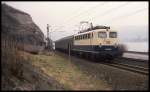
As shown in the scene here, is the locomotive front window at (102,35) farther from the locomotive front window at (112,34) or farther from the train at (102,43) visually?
the locomotive front window at (112,34)

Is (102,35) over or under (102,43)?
over

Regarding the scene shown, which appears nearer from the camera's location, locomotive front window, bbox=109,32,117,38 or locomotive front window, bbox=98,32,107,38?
locomotive front window, bbox=98,32,107,38

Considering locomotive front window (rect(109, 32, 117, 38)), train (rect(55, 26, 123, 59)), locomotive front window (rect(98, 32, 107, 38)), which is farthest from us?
locomotive front window (rect(109, 32, 117, 38))

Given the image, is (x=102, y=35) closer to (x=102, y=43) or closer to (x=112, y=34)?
(x=102, y=43)

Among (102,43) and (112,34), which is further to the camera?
(112,34)

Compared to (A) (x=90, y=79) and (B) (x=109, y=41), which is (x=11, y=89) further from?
(B) (x=109, y=41)

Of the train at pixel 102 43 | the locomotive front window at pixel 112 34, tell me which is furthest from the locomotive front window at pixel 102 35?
the locomotive front window at pixel 112 34

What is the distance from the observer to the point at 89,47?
31422 mm

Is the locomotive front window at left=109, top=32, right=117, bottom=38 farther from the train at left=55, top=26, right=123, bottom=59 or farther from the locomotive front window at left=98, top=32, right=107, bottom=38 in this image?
the locomotive front window at left=98, top=32, right=107, bottom=38

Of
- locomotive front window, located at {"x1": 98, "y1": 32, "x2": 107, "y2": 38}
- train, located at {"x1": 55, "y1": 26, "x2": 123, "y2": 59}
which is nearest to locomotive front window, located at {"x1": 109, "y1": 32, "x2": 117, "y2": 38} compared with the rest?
train, located at {"x1": 55, "y1": 26, "x2": 123, "y2": 59}

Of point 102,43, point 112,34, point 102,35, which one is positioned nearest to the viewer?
point 102,43

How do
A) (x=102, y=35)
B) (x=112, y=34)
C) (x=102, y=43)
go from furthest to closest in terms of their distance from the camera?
(x=112, y=34), (x=102, y=35), (x=102, y=43)

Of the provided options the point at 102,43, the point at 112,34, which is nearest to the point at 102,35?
the point at 102,43

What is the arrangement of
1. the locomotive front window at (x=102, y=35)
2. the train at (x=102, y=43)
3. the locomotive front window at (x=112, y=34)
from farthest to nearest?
the locomotive front window at (x=112, y=34) → the locomotive front window at (x=102, y=35) → the train at (x=102, y=43)
